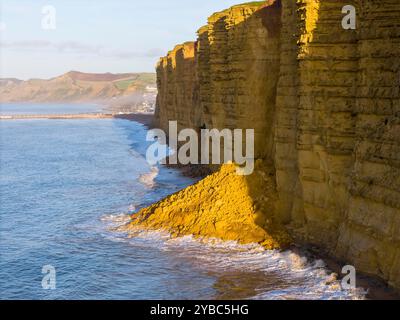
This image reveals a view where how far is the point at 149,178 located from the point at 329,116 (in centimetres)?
2253

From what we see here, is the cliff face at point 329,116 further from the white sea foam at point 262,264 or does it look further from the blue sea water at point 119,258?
the blue sea water at point 119,258

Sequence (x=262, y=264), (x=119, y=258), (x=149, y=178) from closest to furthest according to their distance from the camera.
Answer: (x=262, y=264), (x=119, y=258), (x=149, y=178)

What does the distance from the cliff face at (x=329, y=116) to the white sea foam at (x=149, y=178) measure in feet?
34.9

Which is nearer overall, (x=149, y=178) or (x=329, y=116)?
(x=329, y=116)

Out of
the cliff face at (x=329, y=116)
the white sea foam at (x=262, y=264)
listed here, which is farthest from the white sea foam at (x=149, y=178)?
the white sea foam at (x=262, y=264)

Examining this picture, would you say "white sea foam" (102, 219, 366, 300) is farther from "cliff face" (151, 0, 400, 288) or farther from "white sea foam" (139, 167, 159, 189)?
"white sea foam" (139, 167, 159, 189)

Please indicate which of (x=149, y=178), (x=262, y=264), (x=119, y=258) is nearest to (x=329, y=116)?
(x=262, y=264)

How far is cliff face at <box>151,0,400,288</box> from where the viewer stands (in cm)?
1617

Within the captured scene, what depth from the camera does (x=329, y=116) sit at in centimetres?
1956

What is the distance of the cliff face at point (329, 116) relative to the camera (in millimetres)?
16172

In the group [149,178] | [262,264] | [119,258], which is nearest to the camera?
[262,264]

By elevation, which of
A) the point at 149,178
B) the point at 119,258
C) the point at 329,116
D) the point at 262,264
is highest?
the point at 329,116

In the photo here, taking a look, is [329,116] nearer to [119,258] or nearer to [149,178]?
[119,258]
